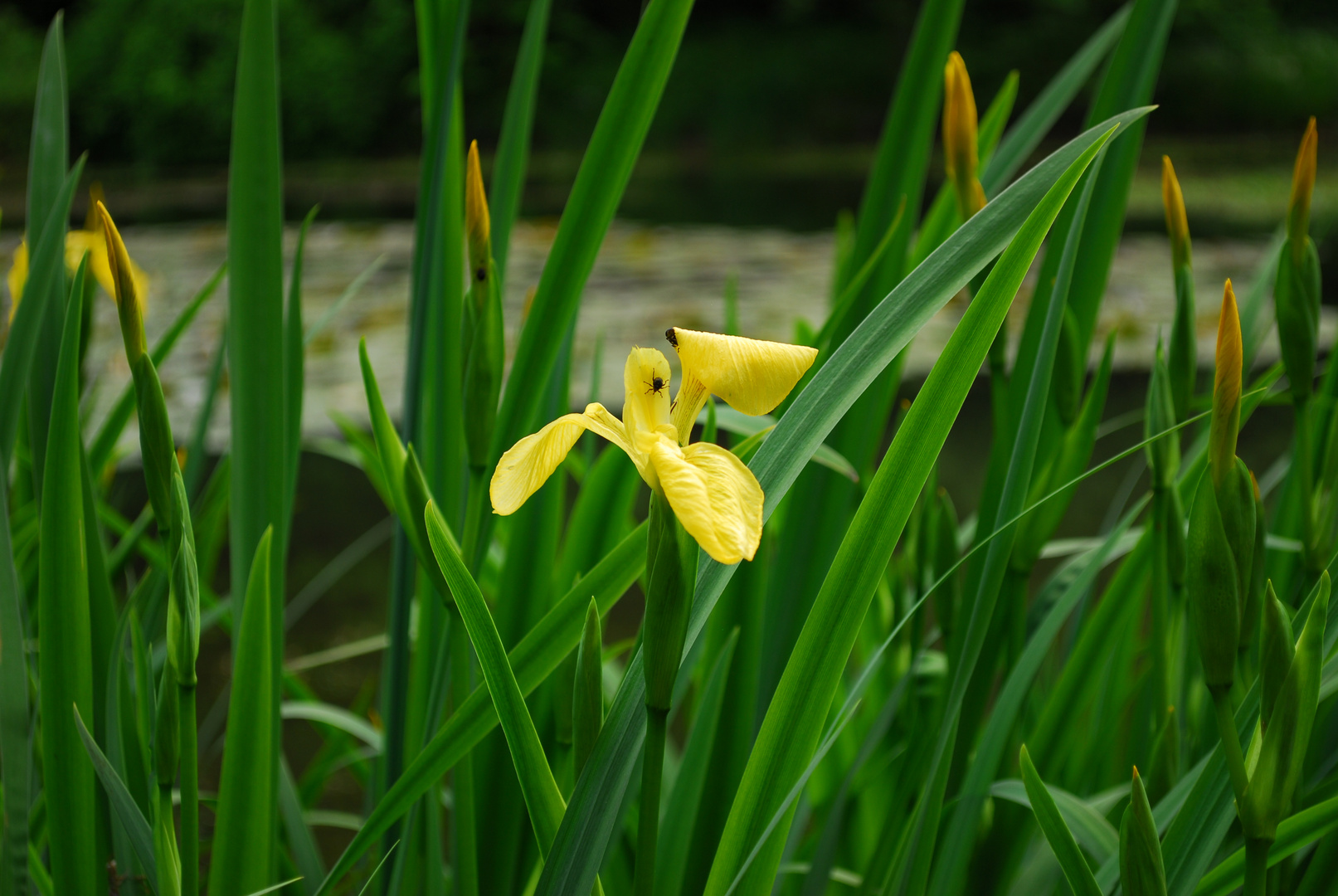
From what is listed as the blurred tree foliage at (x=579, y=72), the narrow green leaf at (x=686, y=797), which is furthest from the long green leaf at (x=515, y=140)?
the blurred tree foliage at (x=579, y=72)

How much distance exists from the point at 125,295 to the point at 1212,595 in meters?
0.30

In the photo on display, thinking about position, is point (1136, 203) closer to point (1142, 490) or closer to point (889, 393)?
point (1142, 490)

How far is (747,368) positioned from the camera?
0.62ft

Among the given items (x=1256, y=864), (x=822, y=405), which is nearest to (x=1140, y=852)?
(x=1256, y=864)

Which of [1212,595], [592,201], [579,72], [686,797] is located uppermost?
[579,72]

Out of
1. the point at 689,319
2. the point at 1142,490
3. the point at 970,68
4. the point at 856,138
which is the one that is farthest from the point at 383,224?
the point at 970,68

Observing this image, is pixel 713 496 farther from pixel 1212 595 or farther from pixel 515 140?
pixel 515 140

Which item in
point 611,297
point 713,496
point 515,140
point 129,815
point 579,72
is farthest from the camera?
point 579,72

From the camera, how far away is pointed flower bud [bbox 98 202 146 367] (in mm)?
245

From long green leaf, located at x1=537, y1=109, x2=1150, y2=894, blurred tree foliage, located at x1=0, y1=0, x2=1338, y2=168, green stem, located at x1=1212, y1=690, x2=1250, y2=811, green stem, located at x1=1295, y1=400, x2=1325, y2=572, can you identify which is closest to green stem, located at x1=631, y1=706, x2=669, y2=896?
long green leaf, located at x1=537, y1=109, x2=1150, y2=894

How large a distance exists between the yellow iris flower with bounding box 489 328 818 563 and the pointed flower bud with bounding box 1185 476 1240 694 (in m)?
0.11

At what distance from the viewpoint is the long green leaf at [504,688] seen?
0.70ft

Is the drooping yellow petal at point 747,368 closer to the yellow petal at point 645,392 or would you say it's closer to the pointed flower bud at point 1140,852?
the yellow petal at point 645,392

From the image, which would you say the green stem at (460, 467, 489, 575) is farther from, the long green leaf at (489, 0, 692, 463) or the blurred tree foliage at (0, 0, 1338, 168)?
the blurred tree foliage at (0, 0, 1338, 168)
